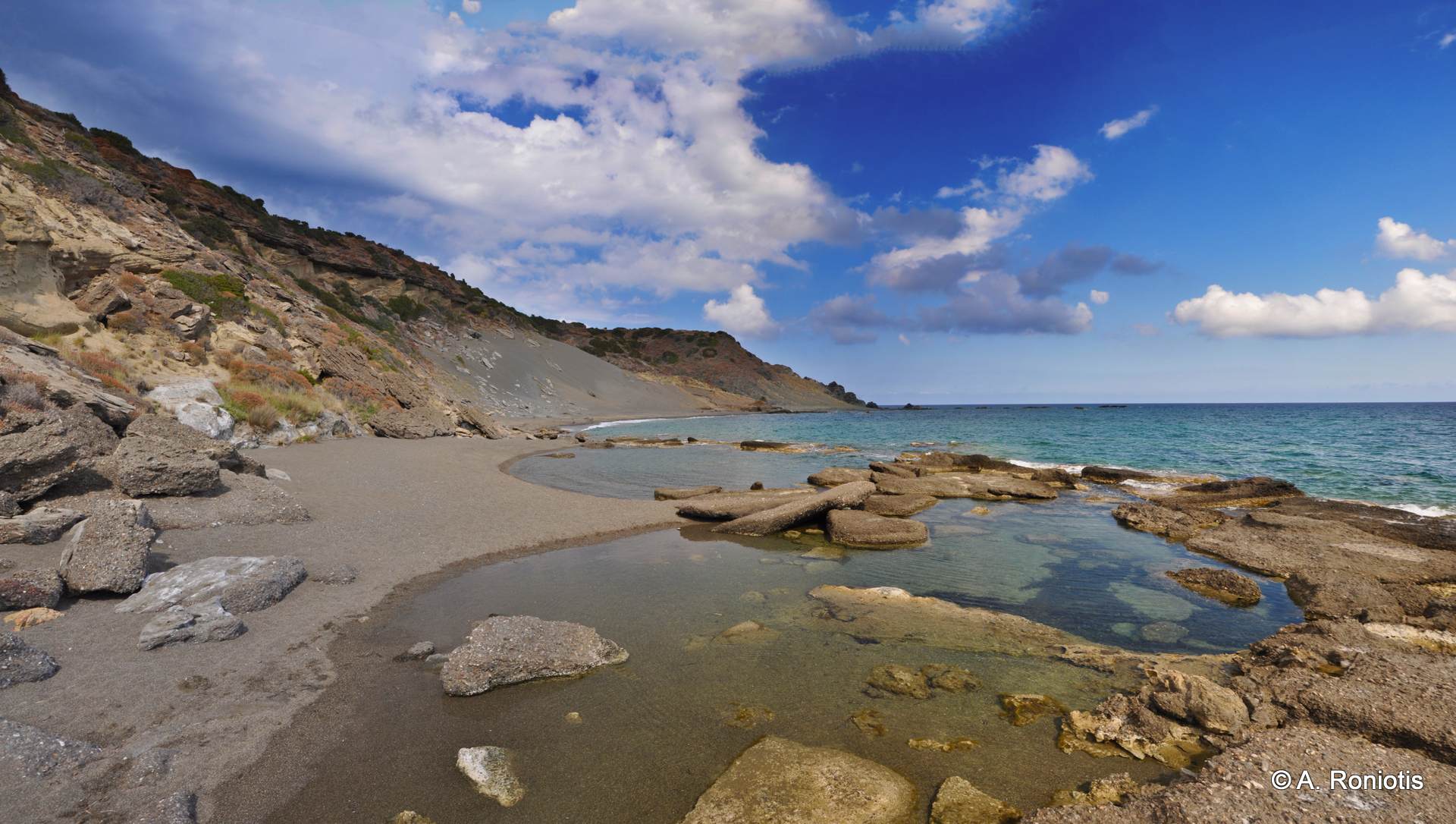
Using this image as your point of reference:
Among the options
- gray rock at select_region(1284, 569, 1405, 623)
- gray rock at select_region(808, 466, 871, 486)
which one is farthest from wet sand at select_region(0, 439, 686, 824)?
gray rock at select_region(1284, 569, 1405, 623)

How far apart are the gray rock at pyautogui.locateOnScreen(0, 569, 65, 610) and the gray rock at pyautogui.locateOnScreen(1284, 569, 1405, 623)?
13.3 metres

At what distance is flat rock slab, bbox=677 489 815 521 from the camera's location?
11680mm

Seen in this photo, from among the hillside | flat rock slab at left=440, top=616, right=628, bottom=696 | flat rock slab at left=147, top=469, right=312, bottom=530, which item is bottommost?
flat rock slab at left=440, top=616, right=628, bottom=696

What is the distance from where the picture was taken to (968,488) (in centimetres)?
1580

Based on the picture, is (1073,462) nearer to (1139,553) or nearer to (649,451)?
(1139,553)

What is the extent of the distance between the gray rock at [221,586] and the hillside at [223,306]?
4.59 meters

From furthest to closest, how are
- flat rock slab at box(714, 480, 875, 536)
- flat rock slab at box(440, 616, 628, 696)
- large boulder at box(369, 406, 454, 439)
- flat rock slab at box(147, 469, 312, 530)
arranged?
1. large boulder at box(369, 406, 454, 439)
2. flat rock slab at box(714, 480, 875, 536)
3. flat rock slab at box(147, 469, 312, 530)
4. flat rock slab at box(440, 616, 628, 696)

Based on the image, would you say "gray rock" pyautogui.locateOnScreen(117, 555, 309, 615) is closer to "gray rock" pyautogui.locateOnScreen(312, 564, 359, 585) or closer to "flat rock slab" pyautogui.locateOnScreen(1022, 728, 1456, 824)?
"gray rock" pyautogui.locateOnScreen(312, 564, 359, 585)

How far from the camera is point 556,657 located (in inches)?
196

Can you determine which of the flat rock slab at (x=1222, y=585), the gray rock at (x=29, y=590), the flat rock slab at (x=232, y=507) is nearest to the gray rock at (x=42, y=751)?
the gray rock at (x=29, y=590)

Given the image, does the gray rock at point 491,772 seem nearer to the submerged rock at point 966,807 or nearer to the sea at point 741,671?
the sea at point 741,671

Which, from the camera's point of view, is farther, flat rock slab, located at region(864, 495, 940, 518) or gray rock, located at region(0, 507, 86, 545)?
flat rock slab, located at region(864, 495, 940, 518)

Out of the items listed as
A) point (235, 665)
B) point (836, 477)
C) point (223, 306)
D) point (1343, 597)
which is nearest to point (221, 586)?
point (235, 665)

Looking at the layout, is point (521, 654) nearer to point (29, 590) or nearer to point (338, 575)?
point (338, 575)
